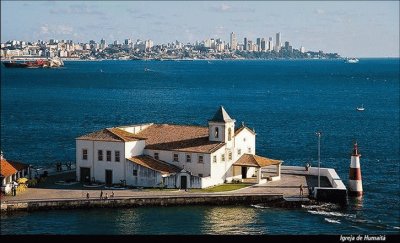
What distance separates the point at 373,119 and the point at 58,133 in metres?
54.9

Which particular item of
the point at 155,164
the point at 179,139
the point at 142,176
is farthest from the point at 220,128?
the point at 142,176

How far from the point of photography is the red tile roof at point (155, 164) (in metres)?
49.0

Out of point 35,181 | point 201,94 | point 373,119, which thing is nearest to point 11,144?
point 35,181

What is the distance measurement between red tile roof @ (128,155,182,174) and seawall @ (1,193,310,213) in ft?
12.6

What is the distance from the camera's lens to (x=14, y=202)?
43.9 meters

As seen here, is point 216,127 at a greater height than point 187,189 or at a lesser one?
greater

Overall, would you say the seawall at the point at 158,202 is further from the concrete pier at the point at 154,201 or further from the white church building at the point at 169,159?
the white church building at the point at 169,159

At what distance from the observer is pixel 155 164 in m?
50.0

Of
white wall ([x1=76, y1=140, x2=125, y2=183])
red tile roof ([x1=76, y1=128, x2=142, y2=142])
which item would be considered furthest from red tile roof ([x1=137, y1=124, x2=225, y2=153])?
white wall ([x1=76, y1=140, x2=125, y2=183])

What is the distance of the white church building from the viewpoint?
4897cm

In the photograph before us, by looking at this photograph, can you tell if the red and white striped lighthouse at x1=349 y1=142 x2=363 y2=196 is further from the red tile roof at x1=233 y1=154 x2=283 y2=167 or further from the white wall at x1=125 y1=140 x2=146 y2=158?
the white wall at x1=125 y1=140 x2=146 y2=158

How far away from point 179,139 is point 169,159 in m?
2.30

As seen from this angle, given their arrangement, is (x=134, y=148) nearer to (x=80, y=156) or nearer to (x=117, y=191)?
(x=80, y=156)

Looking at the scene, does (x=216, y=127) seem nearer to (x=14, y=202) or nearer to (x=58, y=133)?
(x=14, y=202)
